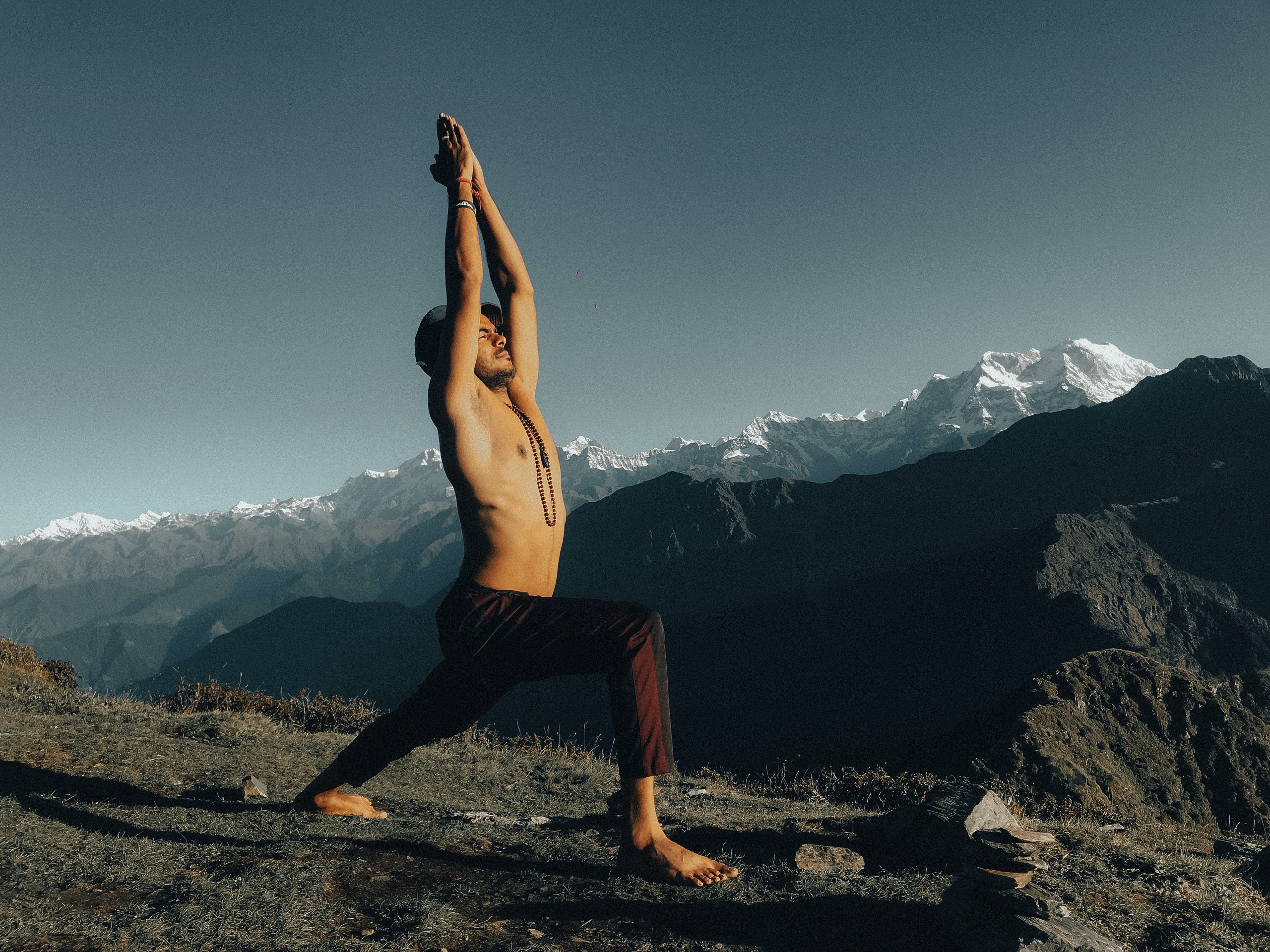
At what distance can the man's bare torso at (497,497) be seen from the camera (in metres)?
3.20

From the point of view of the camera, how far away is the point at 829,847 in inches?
139

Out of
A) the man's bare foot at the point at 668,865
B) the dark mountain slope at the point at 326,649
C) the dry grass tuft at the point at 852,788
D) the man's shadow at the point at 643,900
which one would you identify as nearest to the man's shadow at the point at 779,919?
the man's shadow at the point at 643,900

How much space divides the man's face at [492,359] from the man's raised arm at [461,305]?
12cm

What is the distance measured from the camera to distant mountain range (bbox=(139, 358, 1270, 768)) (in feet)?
240

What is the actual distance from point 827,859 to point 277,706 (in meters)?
7.53

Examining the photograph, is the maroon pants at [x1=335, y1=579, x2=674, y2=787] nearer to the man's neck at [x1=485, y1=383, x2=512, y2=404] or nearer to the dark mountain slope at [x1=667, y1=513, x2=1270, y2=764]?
the man's neck at [x1=485, y1=383, x2=512, y2=404]

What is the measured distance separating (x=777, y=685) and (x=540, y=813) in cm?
9272

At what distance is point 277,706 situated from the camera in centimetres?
852

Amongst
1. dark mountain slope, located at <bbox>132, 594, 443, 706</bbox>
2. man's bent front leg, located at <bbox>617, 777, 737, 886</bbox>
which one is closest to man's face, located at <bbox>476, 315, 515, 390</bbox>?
man's bent front leg, located at <bbox>617, 777, 737, 886</bbox>

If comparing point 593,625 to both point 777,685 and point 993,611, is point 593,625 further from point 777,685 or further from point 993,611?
point 777,685

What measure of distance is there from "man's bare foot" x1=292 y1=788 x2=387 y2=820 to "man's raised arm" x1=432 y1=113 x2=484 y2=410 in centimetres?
251

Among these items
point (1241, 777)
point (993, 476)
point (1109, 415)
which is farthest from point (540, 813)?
point (1109, 415)

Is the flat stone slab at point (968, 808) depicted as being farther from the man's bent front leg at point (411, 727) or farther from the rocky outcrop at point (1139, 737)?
the rocky outcrop at point (1139, 737)

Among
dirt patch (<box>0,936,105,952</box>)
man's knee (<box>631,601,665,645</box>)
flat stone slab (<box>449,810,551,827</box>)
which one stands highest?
man's knee (<box>631,601,665,645</box>)
